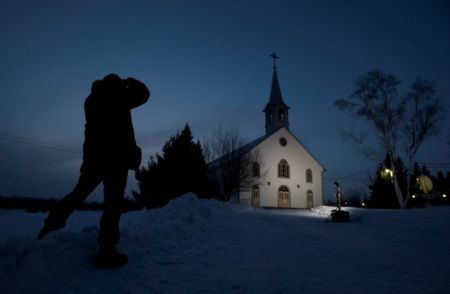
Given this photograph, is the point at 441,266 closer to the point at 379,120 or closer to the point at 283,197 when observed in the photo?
the point at 379,120

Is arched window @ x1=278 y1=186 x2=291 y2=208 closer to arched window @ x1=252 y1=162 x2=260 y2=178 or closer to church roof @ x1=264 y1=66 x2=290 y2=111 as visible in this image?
arched window @ x1=252 y1=162 x2=260 y2=178

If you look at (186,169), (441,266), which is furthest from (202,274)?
(186,169)

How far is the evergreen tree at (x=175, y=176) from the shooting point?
21.8m

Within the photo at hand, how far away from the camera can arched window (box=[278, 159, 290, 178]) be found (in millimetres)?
35000

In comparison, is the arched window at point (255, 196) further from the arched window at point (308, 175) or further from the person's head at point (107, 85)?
the person's head at point (107, 85)

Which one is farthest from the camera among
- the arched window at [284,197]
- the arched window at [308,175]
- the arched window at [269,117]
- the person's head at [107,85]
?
the arched window at [269,117]

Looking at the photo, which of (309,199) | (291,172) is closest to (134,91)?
(291,172)

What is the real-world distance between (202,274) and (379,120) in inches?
1116

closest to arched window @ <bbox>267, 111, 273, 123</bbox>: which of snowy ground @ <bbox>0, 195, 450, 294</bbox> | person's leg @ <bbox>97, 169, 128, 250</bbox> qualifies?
snowy ground @ <bbox>0, 195, 450, 294</bbox>

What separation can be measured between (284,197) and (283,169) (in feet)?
12.0

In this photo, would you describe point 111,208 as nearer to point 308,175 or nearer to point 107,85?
point 107,85

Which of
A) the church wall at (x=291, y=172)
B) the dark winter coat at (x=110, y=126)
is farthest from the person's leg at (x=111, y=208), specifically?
the church wall at (x=291, y=172)

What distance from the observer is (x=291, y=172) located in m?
35.5

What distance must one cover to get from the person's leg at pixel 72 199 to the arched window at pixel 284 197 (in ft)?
105
